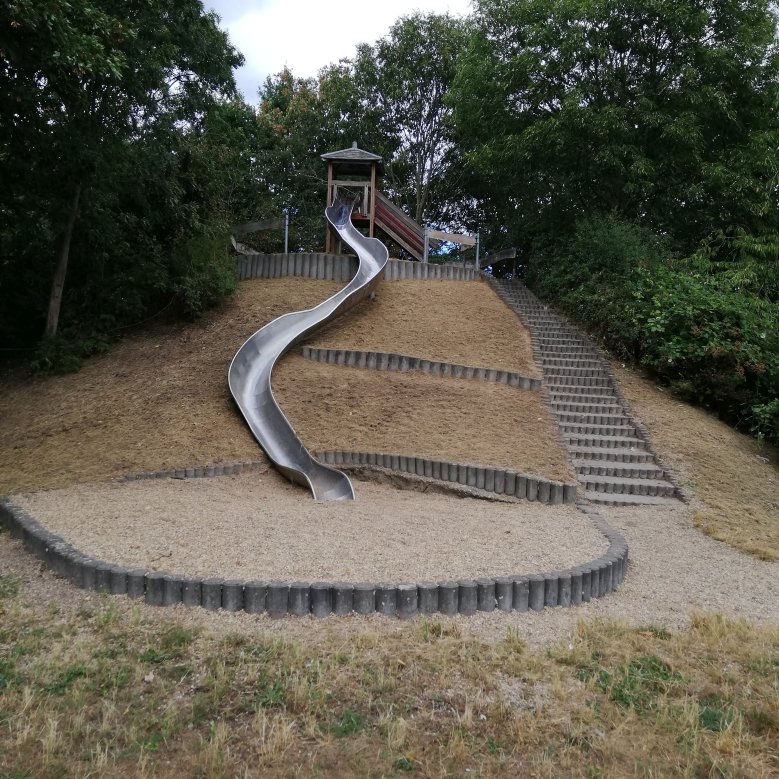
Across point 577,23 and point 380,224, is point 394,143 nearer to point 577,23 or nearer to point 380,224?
point 380,224

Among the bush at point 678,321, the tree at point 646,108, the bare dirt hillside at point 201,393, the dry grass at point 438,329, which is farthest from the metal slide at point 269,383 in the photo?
the tree at point 646,108

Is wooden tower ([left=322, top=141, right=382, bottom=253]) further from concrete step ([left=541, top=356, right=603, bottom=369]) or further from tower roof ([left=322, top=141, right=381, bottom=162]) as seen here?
concrete step ([left=541, top=356, right=603, bottom=369])

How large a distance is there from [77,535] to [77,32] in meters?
4.81

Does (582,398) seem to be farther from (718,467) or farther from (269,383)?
(269,383)

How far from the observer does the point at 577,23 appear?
13.1 meters

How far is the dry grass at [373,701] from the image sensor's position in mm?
2271

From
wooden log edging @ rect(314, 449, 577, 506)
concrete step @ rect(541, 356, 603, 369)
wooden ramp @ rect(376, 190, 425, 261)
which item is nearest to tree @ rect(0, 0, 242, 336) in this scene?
wooden log edging @ rect(314, 449, 577, 506)

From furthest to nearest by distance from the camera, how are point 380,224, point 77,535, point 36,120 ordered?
point 380,224 < point 36,120 < point 77,535

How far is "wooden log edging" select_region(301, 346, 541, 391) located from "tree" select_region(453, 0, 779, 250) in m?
5.87

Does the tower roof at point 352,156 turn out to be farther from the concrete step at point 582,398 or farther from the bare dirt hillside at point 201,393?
the concrete step at point 582,398

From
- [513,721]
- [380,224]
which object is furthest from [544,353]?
[513,721]

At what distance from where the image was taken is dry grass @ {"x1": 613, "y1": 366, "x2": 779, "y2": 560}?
5.82m

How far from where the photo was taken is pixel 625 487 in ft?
22.5

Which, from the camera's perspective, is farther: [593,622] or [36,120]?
[36,120]
